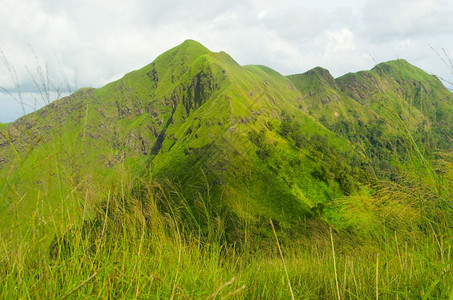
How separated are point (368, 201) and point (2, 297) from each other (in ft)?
11.9

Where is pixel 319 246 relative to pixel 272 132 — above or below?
below

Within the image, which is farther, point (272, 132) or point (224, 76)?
A: point (224, 76)

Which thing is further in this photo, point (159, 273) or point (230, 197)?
point (230, 197)

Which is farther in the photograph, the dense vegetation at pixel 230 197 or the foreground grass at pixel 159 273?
the dense vegetation at pixel 230 197

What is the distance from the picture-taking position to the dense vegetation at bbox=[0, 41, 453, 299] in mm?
1842

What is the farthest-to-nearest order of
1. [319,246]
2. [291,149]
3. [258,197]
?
[291,149]
[258,197]
[319,246]

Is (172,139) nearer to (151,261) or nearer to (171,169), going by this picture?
(171,169)

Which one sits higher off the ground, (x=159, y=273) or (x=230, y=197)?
(x=230, y=197)

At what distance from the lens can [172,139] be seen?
146 metres

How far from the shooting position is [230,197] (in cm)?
330

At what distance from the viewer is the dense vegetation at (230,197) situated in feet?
6.04

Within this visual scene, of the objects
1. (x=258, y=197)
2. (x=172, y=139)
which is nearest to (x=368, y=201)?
(x=258, y=197)

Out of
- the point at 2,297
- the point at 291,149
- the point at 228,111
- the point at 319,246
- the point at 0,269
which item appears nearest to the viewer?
the point at 2,297

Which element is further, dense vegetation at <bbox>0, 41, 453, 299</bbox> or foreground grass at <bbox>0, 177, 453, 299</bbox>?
dense vegetation at <bbox>0, 41, 453, 299</bbox>
